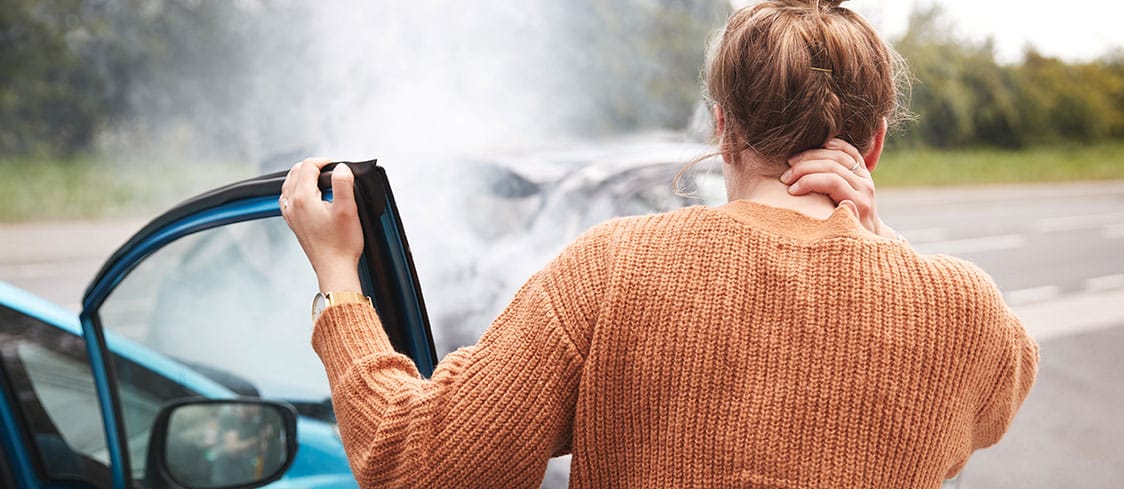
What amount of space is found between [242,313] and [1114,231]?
1101 cm

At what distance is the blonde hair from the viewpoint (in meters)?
1.02

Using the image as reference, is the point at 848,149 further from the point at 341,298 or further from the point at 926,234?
the point at 926,234

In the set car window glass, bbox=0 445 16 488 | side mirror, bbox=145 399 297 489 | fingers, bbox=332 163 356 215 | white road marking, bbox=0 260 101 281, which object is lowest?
side mirror, bbox=145 399 297 489

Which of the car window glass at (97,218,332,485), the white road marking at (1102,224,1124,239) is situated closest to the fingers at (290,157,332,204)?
the car window glass at (97,218,332,485)

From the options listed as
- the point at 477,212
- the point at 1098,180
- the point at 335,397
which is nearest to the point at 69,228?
the point at 477,212

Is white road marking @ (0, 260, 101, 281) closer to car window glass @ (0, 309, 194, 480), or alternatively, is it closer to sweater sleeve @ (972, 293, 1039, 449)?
car window glass @ (0, 309, 194, 480)

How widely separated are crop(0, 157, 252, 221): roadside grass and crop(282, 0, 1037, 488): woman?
33.5 ft

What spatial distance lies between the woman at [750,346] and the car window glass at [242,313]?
1111mm

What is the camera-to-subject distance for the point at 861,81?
1.05 metres

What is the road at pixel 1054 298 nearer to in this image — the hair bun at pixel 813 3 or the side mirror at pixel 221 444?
the side mirror at pixel 221 444

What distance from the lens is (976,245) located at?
369 inches

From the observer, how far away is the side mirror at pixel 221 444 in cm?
171

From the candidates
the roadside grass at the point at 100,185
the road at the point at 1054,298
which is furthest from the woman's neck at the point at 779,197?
the roadside grass at the point at 100,185

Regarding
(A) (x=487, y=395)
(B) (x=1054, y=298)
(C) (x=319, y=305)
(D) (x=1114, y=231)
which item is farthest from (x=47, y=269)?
(D) (x=1114, y=231)
